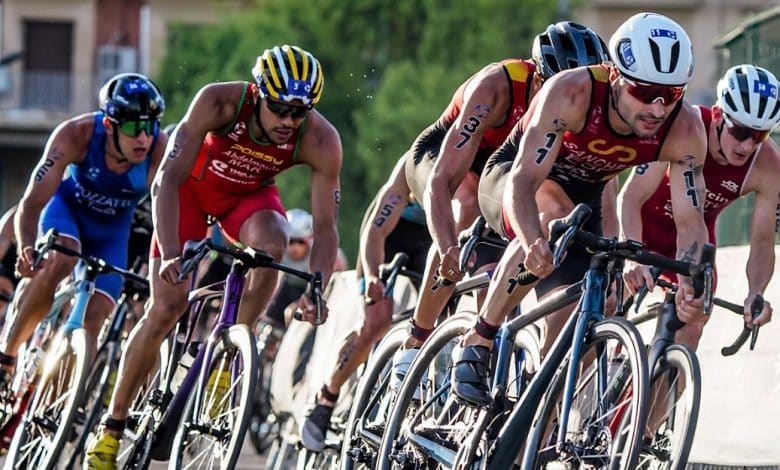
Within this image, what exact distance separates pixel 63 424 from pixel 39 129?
1598 inches

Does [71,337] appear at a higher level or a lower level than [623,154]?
lower

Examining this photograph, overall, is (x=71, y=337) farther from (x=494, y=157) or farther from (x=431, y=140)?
(x=494, y=157)

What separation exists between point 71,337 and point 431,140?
7.69ft

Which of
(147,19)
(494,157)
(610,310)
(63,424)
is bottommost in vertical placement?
(63,424)

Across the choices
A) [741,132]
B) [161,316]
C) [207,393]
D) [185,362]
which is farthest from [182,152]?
[741,132]

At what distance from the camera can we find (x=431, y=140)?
961cm

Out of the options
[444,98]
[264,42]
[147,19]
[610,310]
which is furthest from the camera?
[147,19]

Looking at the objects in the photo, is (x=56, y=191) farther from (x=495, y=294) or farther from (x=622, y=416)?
(x=622, y=416)

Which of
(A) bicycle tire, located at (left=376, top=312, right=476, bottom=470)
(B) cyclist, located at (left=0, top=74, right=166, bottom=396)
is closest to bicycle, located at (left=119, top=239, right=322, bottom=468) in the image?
(A) bicycle tire, located at (left=376, top=312, right=476, bottom=470)

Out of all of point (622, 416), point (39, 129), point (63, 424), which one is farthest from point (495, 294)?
point (39, 129)

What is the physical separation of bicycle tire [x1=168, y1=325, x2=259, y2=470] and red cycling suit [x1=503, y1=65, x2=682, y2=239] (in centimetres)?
136

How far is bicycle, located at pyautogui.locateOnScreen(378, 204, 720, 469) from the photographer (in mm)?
6866

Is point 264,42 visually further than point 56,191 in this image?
Yes

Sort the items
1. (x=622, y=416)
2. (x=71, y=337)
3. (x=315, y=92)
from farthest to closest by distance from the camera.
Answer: (x=71, y=337)
(x=315, y=92)
(x=622, y=416)
